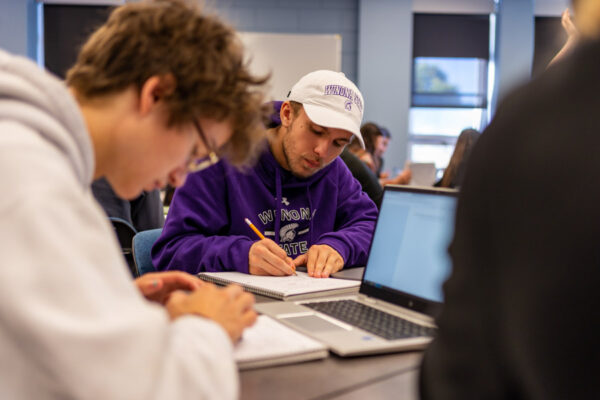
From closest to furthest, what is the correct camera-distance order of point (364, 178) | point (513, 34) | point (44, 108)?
point (44, 108) < point (364, 178) < point (513, 34)

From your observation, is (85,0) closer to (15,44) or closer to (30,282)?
(15,44)

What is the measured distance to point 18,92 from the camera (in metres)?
0.64

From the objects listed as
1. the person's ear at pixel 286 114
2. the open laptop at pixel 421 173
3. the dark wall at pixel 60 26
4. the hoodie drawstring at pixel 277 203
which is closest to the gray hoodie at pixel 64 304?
the hoodie drawstring at pixel 277 203

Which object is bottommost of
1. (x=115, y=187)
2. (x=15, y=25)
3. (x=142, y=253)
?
(x=142, y=253)

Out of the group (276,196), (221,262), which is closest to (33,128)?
(221,262)

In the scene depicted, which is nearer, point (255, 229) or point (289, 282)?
point (289, 282)

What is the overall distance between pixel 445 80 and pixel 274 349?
5.97 metres

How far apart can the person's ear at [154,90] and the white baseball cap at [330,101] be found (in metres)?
0.88

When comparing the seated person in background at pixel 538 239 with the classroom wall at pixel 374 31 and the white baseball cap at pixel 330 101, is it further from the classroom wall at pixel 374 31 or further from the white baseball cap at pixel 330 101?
the classroom wall at pixel 374 31

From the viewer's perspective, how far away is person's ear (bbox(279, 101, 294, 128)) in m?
1.77

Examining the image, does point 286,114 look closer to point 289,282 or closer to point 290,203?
point 290,203

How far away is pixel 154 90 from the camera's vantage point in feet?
2.57

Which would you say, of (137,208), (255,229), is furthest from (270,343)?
(137,208)

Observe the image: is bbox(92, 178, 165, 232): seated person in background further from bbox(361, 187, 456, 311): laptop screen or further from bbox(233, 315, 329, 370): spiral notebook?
bbox(233, 315, 329, 370): spiral notebook
